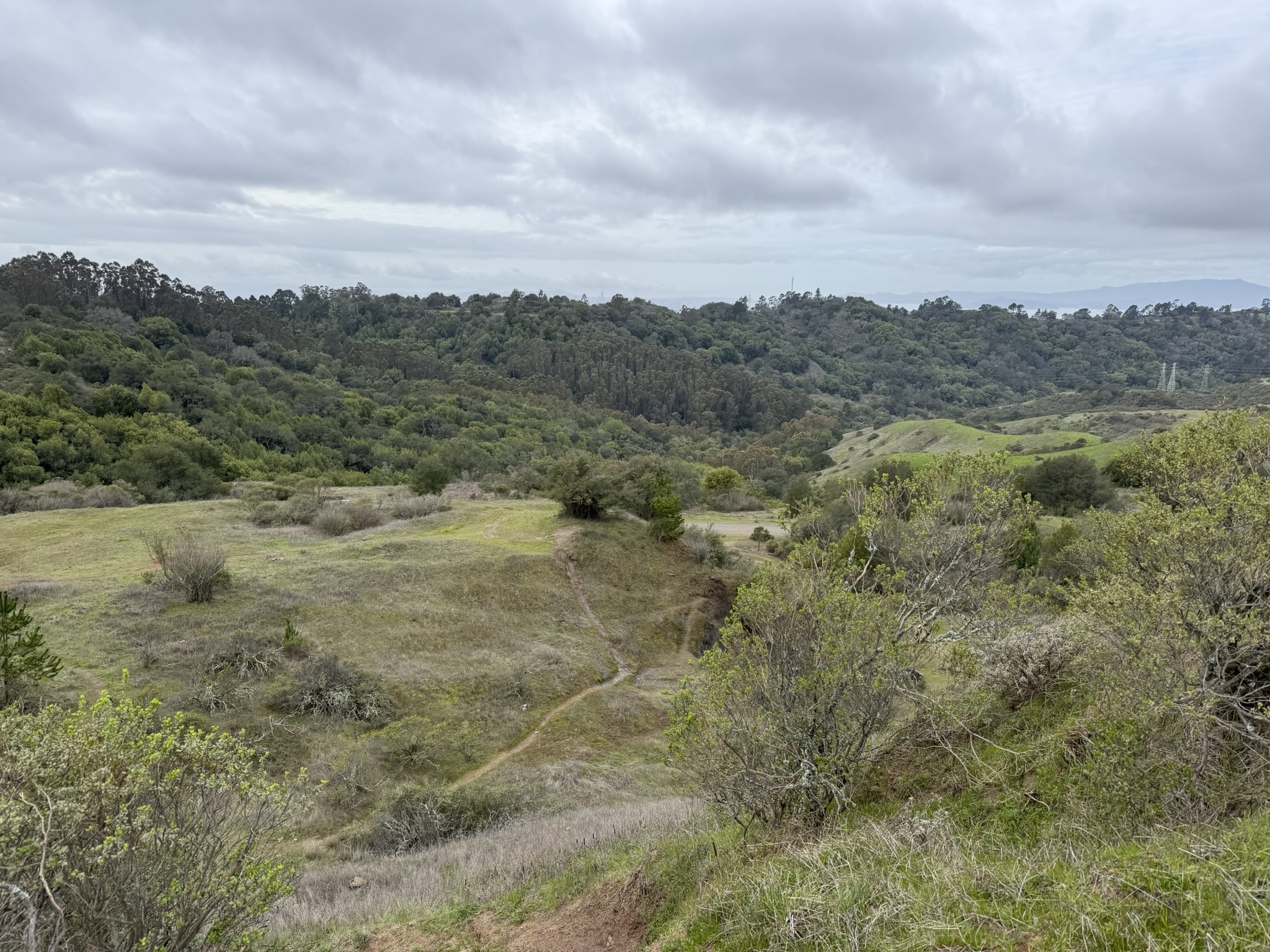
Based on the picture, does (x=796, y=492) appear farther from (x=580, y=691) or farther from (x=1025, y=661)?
(x=1025, y=661)

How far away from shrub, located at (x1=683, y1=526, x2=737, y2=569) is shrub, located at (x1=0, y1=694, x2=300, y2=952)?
2076 centimetres

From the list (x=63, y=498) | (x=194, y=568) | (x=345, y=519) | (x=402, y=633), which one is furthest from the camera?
(x=63, y=498)

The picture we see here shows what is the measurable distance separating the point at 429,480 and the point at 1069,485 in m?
29.1

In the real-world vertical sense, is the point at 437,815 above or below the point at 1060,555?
below

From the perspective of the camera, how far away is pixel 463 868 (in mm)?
8125

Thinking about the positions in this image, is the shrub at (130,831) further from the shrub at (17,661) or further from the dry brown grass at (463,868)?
the shrub at (17,661)

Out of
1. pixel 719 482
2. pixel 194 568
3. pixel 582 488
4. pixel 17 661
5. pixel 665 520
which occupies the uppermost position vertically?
pixel 582 488

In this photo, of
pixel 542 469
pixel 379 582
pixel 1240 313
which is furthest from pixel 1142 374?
pixel 379 582

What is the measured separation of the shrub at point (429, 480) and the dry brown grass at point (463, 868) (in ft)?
72.3

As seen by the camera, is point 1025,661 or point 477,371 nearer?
point 1025,661

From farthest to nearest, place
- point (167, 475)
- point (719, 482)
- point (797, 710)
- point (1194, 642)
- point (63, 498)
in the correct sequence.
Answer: point (719, 482) < point (167, 475) < point (63, 498) < point (797, 710) < point (1194, 642)

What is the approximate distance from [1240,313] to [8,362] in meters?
239

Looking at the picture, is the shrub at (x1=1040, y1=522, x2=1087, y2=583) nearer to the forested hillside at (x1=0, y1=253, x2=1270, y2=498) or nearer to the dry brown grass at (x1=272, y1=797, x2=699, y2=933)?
the dry brown grass at (x1=272, y1=797, x2=699, y2=933)

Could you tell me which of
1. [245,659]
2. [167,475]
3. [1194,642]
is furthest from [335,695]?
[167,475]
